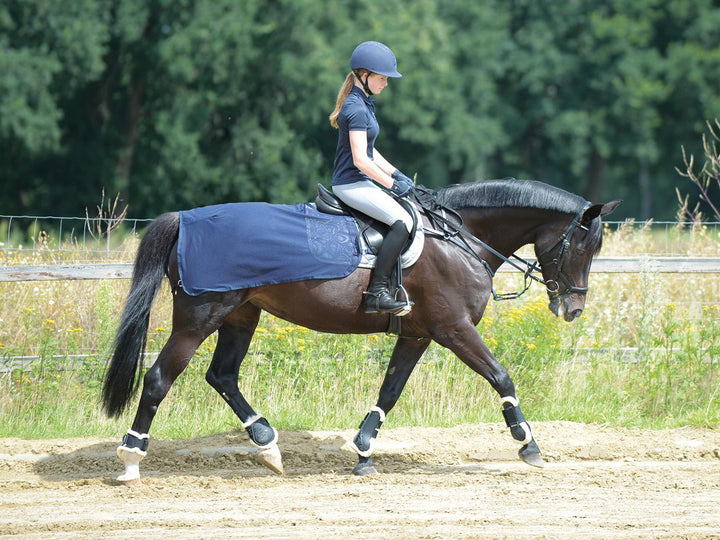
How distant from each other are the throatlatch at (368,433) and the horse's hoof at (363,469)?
0.26 feet

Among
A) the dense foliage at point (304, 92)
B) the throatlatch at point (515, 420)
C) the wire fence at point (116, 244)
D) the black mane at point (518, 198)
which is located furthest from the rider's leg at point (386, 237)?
the dense foliage at point (304, 92)

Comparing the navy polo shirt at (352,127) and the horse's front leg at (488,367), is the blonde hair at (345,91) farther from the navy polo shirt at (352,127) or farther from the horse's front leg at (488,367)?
the horse's front leg at (488,367)

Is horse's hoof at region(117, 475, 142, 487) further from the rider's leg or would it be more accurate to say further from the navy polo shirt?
the navy polo shirt

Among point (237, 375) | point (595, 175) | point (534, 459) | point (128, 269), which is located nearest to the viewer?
point (534, 459)

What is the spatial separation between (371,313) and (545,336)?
302 cm

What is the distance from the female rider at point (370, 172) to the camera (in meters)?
6.81

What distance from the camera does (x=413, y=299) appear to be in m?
7.20

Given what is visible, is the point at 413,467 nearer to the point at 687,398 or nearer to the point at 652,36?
the point at 687,398

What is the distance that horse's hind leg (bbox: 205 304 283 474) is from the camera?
729cm

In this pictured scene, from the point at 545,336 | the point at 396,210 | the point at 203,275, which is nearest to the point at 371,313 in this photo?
the point at 396,210

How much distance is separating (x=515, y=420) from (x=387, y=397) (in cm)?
100

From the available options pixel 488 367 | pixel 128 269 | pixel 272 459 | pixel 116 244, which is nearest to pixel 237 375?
pixel 272 459

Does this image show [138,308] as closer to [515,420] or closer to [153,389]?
[153,389]

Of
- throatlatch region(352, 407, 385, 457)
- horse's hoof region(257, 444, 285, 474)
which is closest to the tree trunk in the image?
throatlatch region(352, 407, 385, 457)
